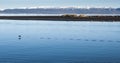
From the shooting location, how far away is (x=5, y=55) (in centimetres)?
2222

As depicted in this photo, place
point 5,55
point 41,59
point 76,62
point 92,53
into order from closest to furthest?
1. point 76,62
2. point 41,59
3. point 5,55
4. point 92,53

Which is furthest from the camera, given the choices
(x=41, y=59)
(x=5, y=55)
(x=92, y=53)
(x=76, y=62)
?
(x=92, y=53)

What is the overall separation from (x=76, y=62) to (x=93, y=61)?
3.30 feet

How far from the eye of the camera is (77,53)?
2384cm

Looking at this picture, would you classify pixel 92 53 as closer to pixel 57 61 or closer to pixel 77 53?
pixel 77 53

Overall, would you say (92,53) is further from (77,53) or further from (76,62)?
(76,62)

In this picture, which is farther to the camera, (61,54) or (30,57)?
(61,54)

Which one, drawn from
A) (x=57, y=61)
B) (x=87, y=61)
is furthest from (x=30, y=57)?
(x=87, y=61)

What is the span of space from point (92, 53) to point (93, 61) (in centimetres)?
397

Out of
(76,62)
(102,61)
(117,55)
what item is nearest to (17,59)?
(76,62)

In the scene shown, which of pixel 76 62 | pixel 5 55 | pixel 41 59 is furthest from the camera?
pixel 5 55

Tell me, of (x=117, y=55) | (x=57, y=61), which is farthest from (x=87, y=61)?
(x=117, y=55)

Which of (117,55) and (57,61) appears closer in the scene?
(57,61)

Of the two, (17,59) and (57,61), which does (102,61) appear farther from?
(17,59)
